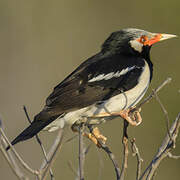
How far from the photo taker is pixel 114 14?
9.22 meters

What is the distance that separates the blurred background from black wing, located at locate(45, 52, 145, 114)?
3450mm

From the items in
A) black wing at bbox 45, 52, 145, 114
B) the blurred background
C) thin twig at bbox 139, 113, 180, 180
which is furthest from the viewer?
the blurred background

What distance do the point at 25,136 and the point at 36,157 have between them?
13.5ft

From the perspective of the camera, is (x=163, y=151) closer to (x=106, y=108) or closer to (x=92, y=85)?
(x=106, y=108)

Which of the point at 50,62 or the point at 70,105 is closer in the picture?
the point at 70,105

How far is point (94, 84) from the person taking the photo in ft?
16.5

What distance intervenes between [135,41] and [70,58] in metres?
4.00

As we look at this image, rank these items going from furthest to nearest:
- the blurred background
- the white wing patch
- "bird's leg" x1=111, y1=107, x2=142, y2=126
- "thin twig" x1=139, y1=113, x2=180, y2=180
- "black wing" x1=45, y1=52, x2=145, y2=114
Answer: the blurred background
the white wing patch
"black wing" x1=45, y1=52, x2=145, y2=114
"bird's leg" x1=111, y1=107, x2=142, y2=126
"thin twig" x1=139, y1=113, x2=180, y2=180

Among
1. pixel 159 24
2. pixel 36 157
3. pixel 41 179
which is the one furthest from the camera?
pixel 159 24

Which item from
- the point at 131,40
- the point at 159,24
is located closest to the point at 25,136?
Result: the point at 131,40

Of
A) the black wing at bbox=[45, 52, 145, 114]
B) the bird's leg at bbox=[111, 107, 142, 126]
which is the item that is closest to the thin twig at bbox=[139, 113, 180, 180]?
the bird's leg at bbox=[111, 107, 142, 126]

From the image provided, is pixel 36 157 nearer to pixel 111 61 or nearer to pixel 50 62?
pixel 50 62

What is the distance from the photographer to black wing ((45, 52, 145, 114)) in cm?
485

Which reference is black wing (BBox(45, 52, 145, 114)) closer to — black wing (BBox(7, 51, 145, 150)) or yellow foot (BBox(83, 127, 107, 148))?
black wing (BBox(7, 51, 145, 150))
